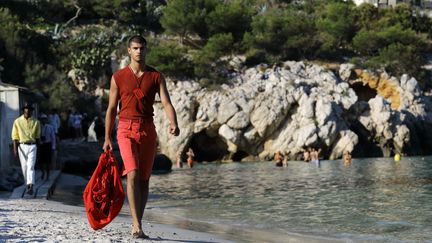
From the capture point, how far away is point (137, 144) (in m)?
6.09

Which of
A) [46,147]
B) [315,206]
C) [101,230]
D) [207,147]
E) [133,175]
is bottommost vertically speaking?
[315,206]

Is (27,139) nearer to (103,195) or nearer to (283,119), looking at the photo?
(103,195)

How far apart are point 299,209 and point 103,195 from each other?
Answer: 19.3 feet

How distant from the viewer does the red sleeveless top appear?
614cm

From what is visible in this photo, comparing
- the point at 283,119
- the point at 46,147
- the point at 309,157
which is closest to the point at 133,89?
the point at 46,147

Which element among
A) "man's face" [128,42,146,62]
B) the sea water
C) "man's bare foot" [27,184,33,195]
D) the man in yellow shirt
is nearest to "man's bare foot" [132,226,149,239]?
"man's face" [128,42,146,62]

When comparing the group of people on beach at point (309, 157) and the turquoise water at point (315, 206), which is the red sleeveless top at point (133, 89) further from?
the group of people on beach at point (309, 157)

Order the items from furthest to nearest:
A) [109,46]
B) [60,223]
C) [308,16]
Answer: [308,16] < [109,46] < [60,223]

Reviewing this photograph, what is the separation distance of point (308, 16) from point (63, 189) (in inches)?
1562

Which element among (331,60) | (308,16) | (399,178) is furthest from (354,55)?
(399,178)

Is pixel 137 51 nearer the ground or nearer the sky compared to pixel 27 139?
nearer the sky

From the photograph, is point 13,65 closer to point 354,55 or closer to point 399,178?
point 354,55

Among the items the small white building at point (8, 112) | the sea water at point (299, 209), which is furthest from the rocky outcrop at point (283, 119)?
the small white building at point (8, 112)

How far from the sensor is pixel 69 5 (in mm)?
52688
